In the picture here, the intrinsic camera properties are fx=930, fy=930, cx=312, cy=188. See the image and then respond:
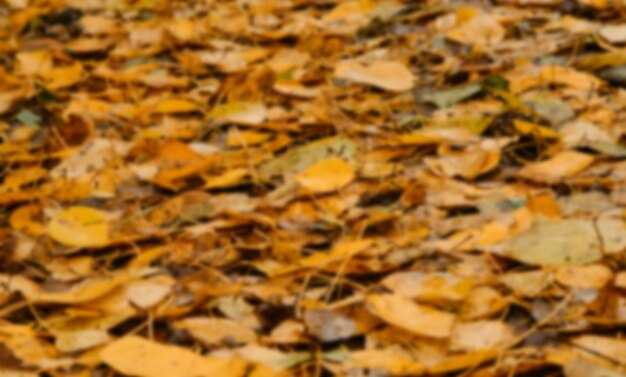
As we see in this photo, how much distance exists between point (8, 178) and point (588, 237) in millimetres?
931

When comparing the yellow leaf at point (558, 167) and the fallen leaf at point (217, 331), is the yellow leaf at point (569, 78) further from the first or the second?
the fallen leaf at point (217, 331)

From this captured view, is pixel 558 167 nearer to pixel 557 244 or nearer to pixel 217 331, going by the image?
pixel 557 244

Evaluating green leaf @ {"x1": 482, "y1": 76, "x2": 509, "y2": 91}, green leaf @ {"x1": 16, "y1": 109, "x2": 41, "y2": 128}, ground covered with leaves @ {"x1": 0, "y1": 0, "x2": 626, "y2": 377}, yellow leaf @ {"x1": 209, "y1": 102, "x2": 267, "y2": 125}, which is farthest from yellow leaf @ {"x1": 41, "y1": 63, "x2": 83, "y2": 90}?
green leaf @ {"x1": 482, "y1": 76, "x2": 509, "y2": 91}

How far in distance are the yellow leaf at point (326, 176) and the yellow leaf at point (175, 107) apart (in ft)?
1.35

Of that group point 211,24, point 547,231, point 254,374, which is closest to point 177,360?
point 254,374

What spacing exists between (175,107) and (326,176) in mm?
479

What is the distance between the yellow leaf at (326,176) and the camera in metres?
1.37

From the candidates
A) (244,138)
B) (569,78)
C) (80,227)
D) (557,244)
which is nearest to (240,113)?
(244,138)

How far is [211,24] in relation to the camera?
224cm

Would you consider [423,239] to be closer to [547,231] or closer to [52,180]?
[547,231]

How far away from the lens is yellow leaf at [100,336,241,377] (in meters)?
0.98

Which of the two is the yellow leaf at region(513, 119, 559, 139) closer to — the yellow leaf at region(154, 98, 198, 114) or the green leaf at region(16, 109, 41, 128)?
the yellow leaf at region(154, 98, 198, 114)

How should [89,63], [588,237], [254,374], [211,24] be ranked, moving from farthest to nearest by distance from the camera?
[211,24] → [89,63] → [588,237] → [254,374]

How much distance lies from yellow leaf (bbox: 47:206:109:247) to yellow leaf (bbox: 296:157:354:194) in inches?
11.7
